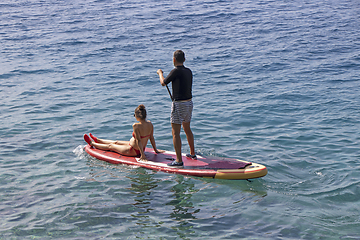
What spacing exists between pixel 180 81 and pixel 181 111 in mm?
687

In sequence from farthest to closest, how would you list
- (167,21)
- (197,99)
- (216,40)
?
(167,21)
(216,40)
(197,99)

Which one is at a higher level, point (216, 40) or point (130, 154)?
point (216, 40)

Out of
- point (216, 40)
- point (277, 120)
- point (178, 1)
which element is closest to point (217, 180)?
point (277, 120)

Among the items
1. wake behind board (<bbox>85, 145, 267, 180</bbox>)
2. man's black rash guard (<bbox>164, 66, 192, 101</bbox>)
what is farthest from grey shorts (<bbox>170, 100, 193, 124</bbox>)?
wake behind board (<bbox>85, 145, 267, 180</bbox>)

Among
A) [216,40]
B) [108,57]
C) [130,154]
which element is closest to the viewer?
[130,154]

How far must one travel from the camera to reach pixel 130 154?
9227mm

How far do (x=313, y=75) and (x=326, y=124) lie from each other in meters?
5.39

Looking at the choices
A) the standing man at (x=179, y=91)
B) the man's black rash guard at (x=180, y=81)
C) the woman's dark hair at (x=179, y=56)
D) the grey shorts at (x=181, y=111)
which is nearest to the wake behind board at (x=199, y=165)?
the standing man at (x=179, y=91)

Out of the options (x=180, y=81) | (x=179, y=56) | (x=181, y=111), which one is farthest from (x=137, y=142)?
(x=179, y=56)

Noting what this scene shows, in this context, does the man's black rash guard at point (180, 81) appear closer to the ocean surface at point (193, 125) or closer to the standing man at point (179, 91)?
the standing man at point (179, 91)

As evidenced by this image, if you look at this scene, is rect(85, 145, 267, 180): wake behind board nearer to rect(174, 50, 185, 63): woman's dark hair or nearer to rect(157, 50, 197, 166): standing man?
rect(157, 50, 197, 166): standing man

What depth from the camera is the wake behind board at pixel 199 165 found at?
7887 millimetres

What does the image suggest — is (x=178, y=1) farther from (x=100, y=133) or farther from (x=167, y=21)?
(x=100, y=133)

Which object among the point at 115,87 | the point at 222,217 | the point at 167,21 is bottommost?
the point at 222,217
